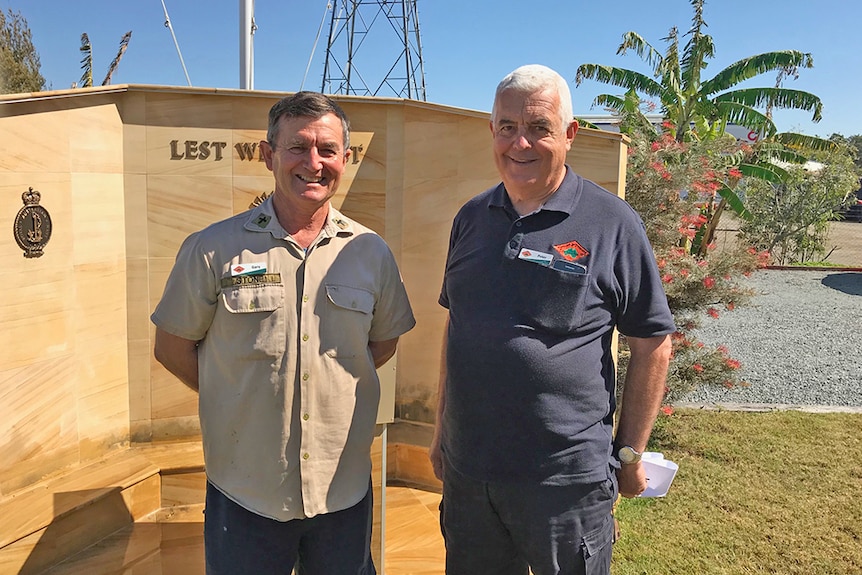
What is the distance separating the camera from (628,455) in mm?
2162

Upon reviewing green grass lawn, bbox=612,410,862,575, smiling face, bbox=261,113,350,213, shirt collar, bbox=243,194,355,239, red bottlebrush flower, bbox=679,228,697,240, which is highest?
smiling face, bbox=261,113,350,213

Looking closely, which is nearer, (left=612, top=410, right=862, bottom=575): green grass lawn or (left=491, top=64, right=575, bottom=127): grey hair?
(left=491, top=64, right=575, bottom=127): grey hair

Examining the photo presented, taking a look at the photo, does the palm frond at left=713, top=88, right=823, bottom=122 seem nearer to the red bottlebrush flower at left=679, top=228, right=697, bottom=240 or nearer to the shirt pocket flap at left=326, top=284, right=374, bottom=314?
the red bottlebrush flower at left=679, top=228, right=697, bottom=240

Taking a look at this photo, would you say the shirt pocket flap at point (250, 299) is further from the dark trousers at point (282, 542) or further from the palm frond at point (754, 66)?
the palm frond at point (754, 66)

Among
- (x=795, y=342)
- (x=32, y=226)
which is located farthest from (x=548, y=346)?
(x=795, y=342)

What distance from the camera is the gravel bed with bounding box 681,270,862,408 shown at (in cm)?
764

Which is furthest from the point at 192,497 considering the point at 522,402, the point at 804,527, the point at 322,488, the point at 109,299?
the point at 804,527

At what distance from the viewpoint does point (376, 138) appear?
4301 mm

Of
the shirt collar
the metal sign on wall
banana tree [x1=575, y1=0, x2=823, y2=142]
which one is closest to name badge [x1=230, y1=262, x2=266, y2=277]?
the shirt collar

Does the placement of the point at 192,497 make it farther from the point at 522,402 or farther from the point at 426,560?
the point at 522,402

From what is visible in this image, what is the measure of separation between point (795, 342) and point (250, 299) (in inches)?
401

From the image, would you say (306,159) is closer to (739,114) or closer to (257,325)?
(257,325)

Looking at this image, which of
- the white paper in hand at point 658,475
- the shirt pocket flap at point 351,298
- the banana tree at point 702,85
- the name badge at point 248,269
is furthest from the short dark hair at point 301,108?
the banana tree at point 702,85

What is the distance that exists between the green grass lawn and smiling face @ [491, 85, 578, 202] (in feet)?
8.62
